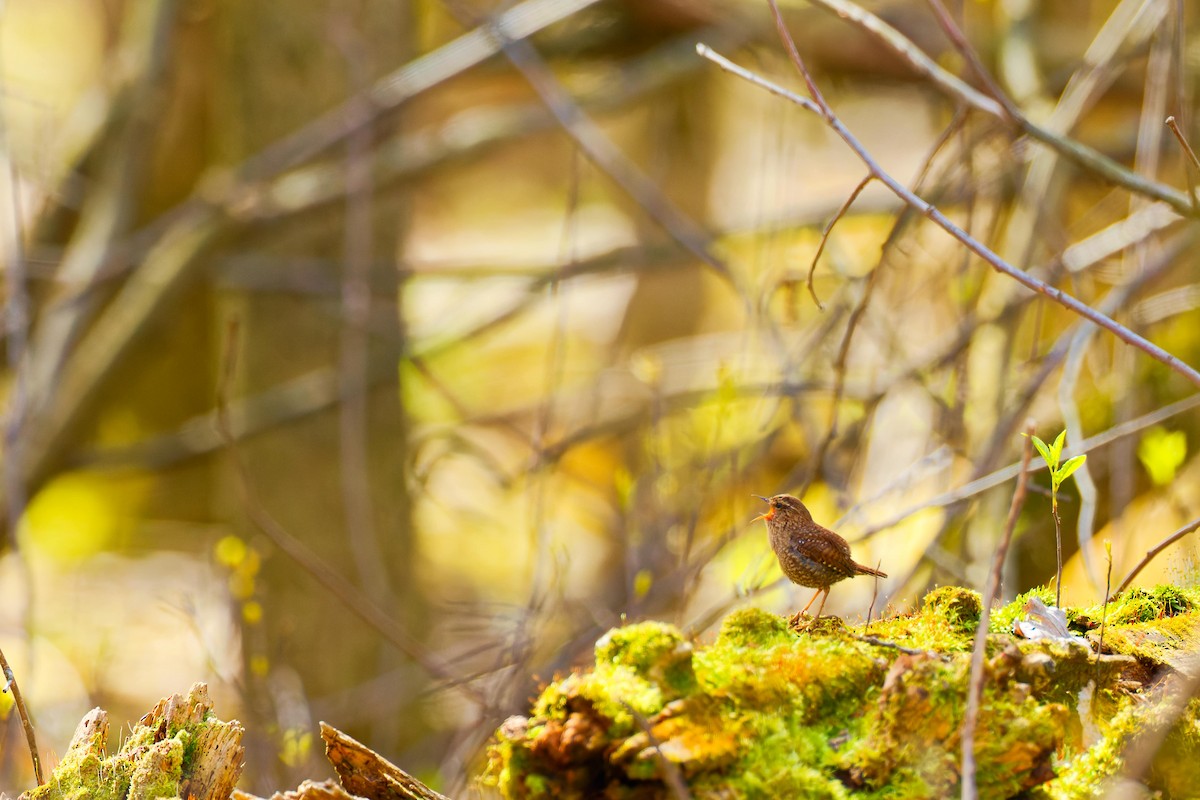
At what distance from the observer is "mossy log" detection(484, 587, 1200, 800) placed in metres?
1.29

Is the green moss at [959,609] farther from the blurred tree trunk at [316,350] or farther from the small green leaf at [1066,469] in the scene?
the blurred tree trunk at [316,350]

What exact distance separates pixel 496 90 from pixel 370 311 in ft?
28.6

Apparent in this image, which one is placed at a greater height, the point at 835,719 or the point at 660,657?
the point at 660,657

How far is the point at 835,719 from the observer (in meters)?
1.41

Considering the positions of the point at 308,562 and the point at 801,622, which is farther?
the point at 308,562

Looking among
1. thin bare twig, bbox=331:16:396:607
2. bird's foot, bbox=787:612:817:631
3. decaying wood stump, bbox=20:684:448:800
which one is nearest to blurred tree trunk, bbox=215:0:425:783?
thin bare twig, bbox=331:16:396:607

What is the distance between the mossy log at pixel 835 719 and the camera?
4.24ft

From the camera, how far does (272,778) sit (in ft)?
10.3

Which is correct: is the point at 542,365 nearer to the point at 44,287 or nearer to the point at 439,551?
the point at 439,551

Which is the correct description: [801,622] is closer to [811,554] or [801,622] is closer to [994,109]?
[811,554]

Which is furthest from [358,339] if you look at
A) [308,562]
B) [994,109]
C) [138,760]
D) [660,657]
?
[660,657]

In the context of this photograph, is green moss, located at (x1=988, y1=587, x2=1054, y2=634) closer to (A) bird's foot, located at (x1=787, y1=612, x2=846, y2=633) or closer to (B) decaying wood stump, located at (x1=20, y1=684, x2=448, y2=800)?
(A) bird's foot, located at (x1=787, y1=612, x2=846, y2=633)

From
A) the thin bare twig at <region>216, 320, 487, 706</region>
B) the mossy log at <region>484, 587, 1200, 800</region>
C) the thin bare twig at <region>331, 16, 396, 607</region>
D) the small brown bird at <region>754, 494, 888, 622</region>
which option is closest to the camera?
the mossy log at <region>484, 587, 1200, 800</region>

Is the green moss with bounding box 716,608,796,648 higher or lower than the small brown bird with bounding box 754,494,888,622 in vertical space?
lower
